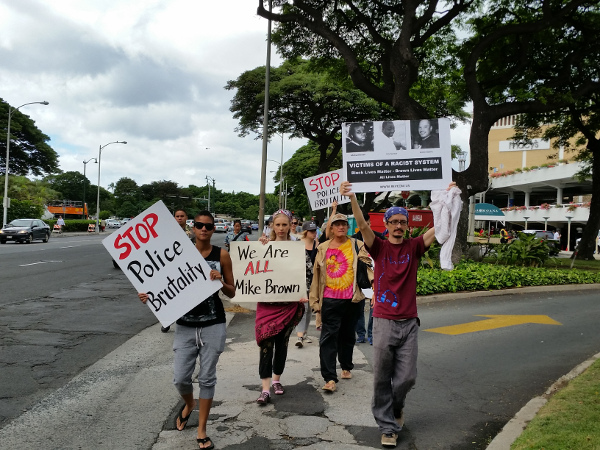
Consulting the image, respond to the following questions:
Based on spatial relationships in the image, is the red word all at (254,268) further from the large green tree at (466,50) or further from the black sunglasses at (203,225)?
the large green tree at (466,50)

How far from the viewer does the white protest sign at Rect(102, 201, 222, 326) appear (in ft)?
14.0

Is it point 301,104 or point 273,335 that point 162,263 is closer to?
point 273,335

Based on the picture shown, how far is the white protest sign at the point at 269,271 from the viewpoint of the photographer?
17.2 feet

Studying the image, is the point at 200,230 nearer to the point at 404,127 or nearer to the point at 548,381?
the point at 404,127

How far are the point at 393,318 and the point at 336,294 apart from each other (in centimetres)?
137

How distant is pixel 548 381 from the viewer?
6113 millimetres

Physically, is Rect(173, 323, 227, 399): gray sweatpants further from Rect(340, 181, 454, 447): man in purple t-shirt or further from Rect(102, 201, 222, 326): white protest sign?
Rect(340, 181, 454, 447): man in purple t-shirt

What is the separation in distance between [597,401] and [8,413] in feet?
16.7

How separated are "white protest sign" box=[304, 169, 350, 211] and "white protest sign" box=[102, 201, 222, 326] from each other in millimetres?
4552

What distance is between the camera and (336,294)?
5578 mm

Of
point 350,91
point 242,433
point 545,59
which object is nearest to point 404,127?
point 242,433

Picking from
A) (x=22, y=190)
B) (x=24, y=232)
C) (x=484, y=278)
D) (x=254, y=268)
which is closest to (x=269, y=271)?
(x=254, y=268)

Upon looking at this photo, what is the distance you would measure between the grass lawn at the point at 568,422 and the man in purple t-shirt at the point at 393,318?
2.96 ft

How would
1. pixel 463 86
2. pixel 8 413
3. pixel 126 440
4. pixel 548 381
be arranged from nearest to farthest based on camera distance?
pixel 126 440 < pixel 8 413 < pixel 548 381 < pixel 463 86
